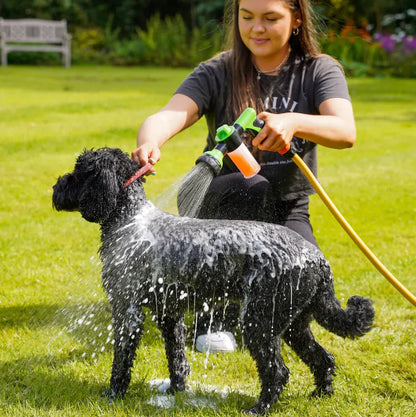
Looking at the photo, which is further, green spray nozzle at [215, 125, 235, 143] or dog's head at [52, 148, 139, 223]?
dog's head at [52, 148, 139, 223]

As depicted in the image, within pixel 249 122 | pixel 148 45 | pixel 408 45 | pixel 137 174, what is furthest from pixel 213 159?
pixel 148 45

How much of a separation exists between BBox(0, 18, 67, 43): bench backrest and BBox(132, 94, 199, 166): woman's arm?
18.3 meters

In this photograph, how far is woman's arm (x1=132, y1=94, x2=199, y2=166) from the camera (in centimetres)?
286

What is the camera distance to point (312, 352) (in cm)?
285

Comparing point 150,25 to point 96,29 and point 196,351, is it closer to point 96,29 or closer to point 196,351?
point 96,29

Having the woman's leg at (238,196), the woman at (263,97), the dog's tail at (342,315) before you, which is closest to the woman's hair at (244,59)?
the woman at (263,97)

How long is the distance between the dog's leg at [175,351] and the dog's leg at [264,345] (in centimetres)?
43

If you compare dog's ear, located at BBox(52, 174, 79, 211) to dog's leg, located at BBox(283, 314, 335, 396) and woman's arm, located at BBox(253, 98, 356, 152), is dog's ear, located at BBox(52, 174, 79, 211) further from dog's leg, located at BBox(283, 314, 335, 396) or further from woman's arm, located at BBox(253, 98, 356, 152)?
dog's leg, located at BBox(283, 314, 335, 396)

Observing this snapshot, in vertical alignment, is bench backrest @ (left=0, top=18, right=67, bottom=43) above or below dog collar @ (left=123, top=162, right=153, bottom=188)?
below

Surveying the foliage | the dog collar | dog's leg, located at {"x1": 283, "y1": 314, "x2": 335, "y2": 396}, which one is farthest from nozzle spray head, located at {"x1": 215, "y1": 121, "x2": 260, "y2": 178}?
the foliage

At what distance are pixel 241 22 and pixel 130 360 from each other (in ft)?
5.85

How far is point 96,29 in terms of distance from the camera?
2350 cm

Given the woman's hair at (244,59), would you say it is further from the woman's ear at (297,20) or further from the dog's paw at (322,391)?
the dog's paw at (322,391)

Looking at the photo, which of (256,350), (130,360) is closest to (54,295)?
(130,360)
